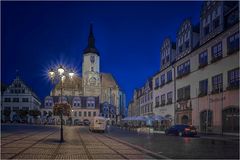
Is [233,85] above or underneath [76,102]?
above

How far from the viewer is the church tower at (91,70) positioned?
505ft

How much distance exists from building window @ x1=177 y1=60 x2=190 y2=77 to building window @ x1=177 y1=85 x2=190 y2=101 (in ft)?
7.15

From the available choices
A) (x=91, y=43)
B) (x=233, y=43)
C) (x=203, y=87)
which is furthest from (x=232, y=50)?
(x=91, y=43)

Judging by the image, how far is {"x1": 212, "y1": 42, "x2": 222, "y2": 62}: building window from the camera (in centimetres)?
4353

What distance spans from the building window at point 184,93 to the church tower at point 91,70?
319ft

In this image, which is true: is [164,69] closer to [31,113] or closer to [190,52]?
[190,52]

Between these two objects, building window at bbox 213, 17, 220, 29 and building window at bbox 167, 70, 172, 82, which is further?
building window at bbox 167, 70, 172, 82

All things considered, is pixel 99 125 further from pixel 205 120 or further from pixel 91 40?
pixel 91 40

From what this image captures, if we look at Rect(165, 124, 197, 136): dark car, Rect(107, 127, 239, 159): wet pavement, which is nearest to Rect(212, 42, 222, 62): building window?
Rect(165, 124, 197, 136): dark car

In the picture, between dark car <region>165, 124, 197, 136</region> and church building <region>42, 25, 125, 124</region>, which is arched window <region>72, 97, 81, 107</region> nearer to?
church building <region>42, 25, 125, 124</region>

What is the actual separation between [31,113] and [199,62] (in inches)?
3095

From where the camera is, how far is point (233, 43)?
4016 cm

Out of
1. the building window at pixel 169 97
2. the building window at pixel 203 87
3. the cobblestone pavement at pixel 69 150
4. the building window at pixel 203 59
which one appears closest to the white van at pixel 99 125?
the building window at pixel 169 97

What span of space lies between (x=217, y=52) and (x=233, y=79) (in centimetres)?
548
